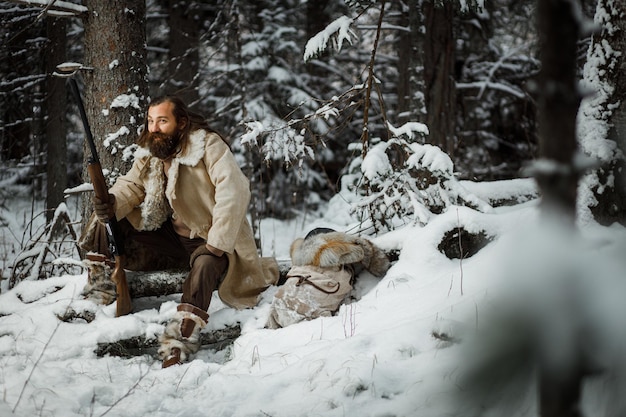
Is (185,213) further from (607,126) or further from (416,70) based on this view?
(416,70)

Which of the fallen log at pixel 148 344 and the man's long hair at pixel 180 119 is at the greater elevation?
the man's long hair at pixel 180 119

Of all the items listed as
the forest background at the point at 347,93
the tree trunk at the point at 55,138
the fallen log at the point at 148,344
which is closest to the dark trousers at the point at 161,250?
the fallen log at the point at 148,344

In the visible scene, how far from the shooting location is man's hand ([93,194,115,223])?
4.17m

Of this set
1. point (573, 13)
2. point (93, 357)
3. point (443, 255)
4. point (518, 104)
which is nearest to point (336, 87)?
point (518, 104)

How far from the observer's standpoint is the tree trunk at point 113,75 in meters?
4.89

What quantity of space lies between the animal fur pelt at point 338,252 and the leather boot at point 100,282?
1526mm

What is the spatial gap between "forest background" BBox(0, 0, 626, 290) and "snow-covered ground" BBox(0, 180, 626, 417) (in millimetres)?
237

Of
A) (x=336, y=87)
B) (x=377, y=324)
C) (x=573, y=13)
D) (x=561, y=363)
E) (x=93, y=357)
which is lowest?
(x=93, y=357)

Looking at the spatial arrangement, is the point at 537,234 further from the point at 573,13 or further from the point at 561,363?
the point at 573,13

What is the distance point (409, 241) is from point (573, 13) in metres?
3.23

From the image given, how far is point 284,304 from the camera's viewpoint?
4.20 m

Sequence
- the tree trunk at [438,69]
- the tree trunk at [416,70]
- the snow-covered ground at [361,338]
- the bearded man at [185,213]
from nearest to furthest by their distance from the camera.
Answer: the snow-covered ground at [361,338] < the bearded man at [185,213] < the tree trunk at [416,70] < the tree trunk at [438,69]

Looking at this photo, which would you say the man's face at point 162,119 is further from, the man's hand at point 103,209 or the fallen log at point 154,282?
the fallen log at point 154,282

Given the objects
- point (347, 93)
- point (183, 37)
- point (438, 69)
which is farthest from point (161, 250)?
point (183, 37)
